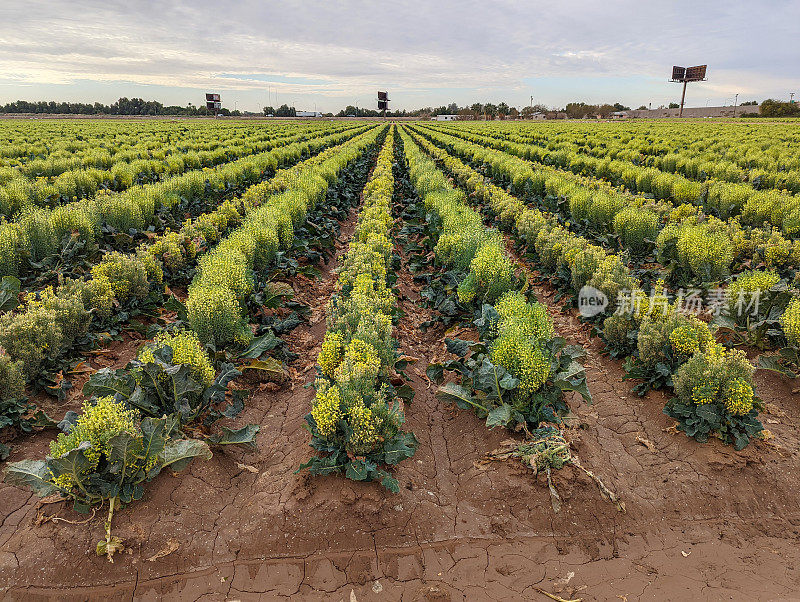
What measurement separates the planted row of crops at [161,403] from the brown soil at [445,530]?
244mm

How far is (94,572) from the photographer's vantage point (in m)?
3.20

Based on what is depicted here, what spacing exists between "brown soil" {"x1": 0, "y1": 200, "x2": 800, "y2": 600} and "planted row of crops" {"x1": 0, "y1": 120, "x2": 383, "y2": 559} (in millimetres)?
244

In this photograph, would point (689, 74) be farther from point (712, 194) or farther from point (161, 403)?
point (161, 403)

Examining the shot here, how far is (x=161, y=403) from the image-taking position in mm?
4238

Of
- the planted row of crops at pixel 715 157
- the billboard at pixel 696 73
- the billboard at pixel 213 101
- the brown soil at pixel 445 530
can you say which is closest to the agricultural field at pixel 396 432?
the brown soil at pixel 445 530

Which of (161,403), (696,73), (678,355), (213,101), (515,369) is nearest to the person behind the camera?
(161,403)

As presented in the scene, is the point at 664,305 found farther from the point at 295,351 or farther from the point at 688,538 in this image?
the point at 295,351

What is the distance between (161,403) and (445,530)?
2695 millimetres

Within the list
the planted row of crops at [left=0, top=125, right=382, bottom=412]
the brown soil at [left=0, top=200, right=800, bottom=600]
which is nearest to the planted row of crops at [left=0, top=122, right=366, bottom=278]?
the planted row of crops at [left=0, top=125, right=382, bottom=412]

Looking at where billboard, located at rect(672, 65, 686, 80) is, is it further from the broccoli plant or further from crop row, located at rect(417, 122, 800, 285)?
the broccoli plant

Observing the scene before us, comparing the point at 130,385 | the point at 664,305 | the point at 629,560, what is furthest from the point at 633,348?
the point at 130,385

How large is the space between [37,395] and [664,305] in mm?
6874

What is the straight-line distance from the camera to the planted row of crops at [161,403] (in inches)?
134

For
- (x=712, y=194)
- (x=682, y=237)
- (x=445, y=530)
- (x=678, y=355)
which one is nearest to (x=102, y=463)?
(x=445, y=530)
